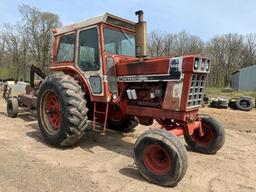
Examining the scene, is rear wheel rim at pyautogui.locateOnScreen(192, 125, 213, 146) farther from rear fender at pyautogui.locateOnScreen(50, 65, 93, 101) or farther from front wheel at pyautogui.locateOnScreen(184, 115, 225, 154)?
rear fender at pyautogui.locateOnScreen(50, 65, 93, 101)

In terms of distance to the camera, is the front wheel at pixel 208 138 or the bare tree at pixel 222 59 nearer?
the front wheel at pixel 208 138

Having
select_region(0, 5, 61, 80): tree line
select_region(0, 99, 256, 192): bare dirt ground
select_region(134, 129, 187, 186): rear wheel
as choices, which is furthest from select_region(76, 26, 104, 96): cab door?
select_region(0, 5, 61, 80): tree line

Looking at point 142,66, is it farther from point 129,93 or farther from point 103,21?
point 103,21

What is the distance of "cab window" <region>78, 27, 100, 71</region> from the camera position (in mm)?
5943

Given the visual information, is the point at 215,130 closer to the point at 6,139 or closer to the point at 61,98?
the point at 61,98

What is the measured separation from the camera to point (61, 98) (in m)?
5.75

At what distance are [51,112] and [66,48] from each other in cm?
151

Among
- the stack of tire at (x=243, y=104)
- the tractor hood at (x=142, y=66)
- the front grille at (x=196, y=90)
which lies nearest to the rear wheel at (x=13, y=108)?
the tractor hood at (x=142, y=66)

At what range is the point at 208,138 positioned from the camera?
5.97 m

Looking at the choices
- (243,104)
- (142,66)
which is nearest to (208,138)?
(142,66)

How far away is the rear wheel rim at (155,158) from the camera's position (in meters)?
4.45

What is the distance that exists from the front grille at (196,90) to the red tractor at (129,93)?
0.7 inches

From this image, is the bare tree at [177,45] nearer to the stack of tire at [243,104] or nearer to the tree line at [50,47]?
the tree line at [50,47]

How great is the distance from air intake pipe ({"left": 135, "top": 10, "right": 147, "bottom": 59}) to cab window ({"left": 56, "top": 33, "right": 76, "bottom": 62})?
168cm
